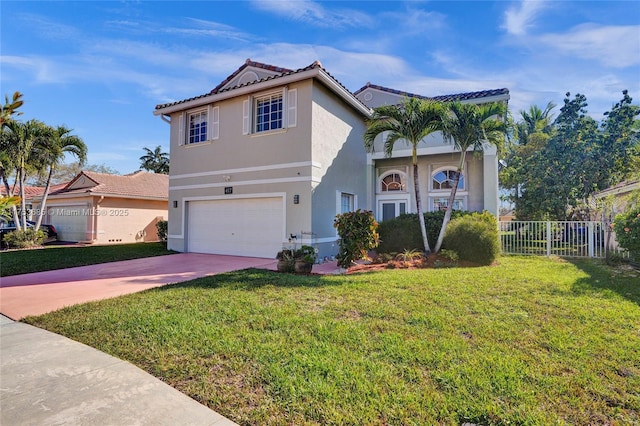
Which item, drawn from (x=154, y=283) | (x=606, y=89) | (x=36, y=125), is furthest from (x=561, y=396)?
(x=36, y=125)

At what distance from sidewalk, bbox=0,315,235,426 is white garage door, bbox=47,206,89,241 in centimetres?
2077

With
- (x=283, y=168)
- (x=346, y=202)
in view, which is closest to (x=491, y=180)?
(x=346, y=202)

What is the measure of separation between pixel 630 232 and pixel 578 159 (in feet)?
37.3

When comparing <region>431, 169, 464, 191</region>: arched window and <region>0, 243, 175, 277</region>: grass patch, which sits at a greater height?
<region>431, 169, 464, 191</region>: arched window

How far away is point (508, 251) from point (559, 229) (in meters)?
2.14

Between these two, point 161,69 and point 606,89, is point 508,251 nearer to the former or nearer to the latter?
point 606,89

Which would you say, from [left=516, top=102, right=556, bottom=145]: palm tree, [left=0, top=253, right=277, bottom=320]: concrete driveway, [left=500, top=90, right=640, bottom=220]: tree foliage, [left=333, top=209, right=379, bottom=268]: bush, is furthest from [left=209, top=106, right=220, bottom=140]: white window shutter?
A: [left=516, top=102, right=556, bottom=145]: palm tree

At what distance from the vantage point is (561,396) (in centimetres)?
313

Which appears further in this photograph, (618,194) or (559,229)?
A: (618,194)

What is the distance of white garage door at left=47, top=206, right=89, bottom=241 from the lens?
2171 cm

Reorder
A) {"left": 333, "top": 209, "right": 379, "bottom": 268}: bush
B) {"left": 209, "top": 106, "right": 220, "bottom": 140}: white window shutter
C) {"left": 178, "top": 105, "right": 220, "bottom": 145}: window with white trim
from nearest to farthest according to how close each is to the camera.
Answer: {"left": 333, "top": 209, "right": 379, "bottom": 268}: bush
{"left": 209, "top": 106, "right": 220, "bottom": 140}: white window shutter
{"left": 178, "top": 105, "right": 220, "bottom": 145}: window with white trim

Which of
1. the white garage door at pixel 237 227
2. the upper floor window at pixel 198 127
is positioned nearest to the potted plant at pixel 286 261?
the white garage door at pixel 237 227

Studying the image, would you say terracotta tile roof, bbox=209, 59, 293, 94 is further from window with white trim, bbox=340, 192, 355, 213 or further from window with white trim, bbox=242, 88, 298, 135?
window with white trim, bbox=340, 192, 355, 213

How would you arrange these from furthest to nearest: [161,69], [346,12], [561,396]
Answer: [161,69] → [346,12] → [561,396]
